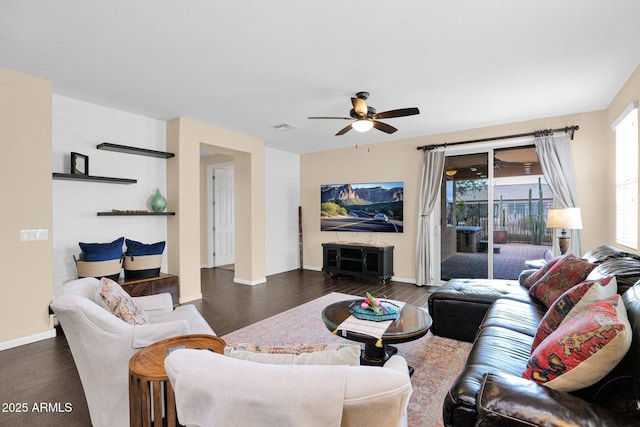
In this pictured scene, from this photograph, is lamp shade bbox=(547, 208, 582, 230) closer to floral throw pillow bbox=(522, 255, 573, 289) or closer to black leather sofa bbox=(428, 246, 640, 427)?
floral throw pillow bbox=(522, 255, 573, 289)

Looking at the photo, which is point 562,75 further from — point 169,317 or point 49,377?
point 49,377

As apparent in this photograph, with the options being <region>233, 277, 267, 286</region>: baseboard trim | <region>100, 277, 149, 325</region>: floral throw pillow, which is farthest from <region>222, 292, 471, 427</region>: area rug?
<region>233, 277, 267, 286</region>: baseboard trim

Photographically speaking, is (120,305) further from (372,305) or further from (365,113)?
(365,113)

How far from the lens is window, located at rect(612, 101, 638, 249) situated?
3.17 metres

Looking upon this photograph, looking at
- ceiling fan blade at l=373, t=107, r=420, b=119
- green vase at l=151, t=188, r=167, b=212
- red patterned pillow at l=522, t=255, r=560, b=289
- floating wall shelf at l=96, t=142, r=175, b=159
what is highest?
ceiling fan blade at l=373, t=107, r=420, b=119

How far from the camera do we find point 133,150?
13.7 ft

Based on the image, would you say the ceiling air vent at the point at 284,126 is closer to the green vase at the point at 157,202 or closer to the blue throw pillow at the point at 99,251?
the green vase at the point at 157,202

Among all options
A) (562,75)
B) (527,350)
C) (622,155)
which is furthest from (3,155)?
(622,155)

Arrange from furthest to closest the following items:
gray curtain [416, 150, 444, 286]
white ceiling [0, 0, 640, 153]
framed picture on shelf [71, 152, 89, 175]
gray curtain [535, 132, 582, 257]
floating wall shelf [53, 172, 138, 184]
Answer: gray curtain [416, 150, 444, 286]
gray curtain [535, 132, 582, 257]
framed picture on shelf [71, 152, 89, 175]
floating wall shelf [53, 172, 138, 184]
white ceiling [0, 0, 640, 153]

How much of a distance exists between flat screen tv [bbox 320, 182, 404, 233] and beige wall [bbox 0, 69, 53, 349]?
15.1ft

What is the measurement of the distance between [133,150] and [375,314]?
3778 mm

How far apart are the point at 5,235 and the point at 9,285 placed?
491 mm

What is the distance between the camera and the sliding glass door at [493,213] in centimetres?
484

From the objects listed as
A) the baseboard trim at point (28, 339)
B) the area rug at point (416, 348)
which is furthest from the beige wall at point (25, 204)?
the area rug at point (416, 348)
